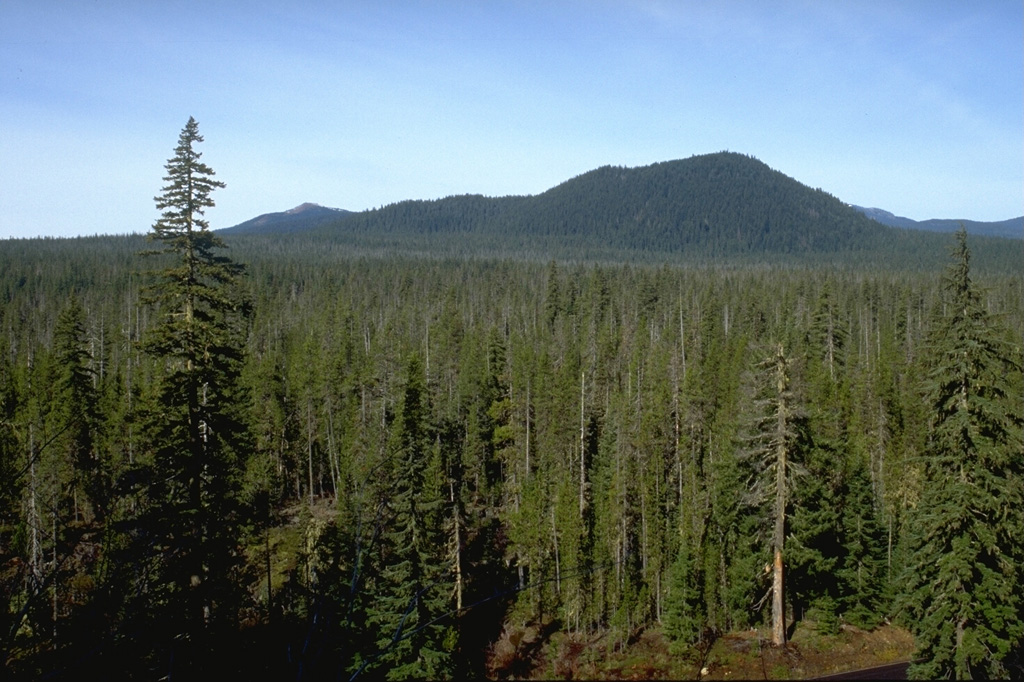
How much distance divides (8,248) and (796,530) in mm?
194055

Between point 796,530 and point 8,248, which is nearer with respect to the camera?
point 796,530

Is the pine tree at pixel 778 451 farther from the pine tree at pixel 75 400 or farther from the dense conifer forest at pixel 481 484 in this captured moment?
the pine tree at pixel 75 400

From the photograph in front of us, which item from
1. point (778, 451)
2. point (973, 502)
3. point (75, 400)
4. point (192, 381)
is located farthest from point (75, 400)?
point (973, 502)

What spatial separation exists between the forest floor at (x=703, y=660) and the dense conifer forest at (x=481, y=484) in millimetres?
747

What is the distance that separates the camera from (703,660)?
81.1ft

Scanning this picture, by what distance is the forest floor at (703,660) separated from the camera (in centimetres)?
2353

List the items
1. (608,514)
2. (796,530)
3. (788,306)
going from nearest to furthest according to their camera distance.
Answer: (796,530) < (608,514) < (788,306)

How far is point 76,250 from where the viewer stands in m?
161

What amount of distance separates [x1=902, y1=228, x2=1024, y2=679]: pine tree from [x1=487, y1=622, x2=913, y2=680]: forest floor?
7.49 m

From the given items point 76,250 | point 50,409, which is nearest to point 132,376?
point 50,409

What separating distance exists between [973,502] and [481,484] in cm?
3880

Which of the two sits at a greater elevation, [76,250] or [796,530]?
[76,250]

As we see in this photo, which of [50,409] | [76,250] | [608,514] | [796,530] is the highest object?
[76,250]

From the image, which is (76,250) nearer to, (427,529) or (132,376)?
(132,376)
